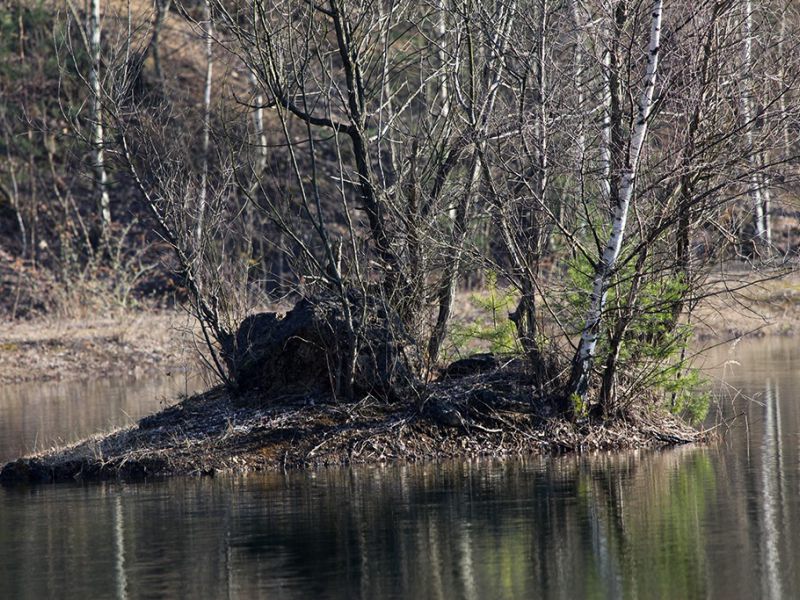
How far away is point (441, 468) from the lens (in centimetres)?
1692

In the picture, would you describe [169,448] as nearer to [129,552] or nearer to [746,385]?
[129,552]

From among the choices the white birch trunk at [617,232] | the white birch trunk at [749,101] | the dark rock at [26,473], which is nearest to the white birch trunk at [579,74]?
the white birch trunk at [617,232]

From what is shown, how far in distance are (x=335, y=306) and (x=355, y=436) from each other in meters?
1.92

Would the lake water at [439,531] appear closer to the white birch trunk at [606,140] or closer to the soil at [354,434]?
the soil at [354,434]

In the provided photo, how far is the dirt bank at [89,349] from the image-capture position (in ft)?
107

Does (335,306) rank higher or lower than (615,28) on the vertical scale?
lower

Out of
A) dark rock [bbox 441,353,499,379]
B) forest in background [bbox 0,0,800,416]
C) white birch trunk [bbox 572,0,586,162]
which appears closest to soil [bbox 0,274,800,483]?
dark rock [bbox 441,353,499,379]

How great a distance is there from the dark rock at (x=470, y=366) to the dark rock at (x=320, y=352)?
1042 mm

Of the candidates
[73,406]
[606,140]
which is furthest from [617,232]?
[73,406]

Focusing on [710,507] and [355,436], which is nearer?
[710,507]

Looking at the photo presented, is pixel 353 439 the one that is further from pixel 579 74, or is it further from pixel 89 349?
pixel 89 349

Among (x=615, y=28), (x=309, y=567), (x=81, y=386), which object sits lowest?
(x=309, y=567)

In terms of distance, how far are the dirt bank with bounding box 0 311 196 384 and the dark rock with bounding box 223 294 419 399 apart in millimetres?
12508

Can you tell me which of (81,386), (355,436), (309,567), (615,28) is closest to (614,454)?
(355,436)
